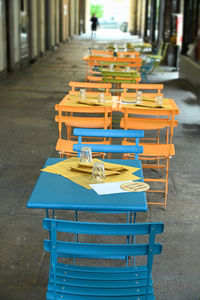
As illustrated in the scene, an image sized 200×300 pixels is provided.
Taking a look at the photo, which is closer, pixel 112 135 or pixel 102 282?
pixel 102 282

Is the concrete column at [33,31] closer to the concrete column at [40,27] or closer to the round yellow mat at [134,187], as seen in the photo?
the concrete column at [40,27]

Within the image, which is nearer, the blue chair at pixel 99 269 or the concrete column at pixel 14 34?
the blue chair at pixel 99 269

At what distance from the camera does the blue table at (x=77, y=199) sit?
2422 millimetres

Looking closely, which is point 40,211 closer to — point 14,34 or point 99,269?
point 99,269

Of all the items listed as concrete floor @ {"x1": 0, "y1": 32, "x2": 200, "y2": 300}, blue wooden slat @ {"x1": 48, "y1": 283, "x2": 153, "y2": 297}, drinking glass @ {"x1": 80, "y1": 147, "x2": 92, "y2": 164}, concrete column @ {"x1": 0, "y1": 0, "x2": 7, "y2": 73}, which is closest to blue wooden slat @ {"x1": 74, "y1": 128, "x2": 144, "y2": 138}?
drinking glass @ {"x1": 80, "y1": 147, "x2": 92, "y2": 164}

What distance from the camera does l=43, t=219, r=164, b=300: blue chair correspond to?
196 centimetres

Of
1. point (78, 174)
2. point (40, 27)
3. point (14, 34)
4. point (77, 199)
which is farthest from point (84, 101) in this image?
point (40, 27)

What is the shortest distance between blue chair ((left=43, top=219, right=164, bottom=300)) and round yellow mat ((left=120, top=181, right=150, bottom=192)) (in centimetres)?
51

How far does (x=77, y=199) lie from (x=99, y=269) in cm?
44

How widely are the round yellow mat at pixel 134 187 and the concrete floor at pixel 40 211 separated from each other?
724 millimetres

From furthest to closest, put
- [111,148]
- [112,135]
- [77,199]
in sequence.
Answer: [112,135] → [111,148] → [77,199]

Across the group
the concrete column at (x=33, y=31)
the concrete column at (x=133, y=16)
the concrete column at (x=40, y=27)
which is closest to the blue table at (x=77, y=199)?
the concrete column at (x=33, y=31)

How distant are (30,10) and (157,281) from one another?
13.9 m

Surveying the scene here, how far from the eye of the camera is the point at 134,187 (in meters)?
2.67
